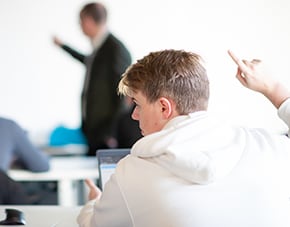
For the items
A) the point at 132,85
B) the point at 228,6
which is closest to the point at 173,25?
the point at 228,6

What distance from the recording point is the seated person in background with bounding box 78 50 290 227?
1054 millimetres

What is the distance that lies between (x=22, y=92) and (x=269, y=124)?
6.79 ft

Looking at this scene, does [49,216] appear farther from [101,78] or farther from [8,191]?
[101,78]

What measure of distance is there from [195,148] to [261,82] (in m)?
0.42

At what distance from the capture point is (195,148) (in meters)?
1.06

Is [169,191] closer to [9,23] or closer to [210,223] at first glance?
[210,223]

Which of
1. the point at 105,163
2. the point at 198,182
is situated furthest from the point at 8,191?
the point at 198,182

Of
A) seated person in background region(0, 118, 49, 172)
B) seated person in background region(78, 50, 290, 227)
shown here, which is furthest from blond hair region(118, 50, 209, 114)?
seated person in background region(0, 118, 49, 172)

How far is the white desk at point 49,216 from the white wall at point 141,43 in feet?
8.21

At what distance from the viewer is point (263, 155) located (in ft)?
3.67

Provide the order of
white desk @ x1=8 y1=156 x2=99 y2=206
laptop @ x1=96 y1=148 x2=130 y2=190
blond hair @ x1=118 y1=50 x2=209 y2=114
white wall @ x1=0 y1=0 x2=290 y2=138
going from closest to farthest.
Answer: blond hair @ x1=118 y1=50 x2=209 y2=114 < laptop @ x1=96 y1=148 x2=130 y2=190 < white desk @ x1=8 y1=156 x2=99 y2=206 < white wall @ x1=0 y1=0 x2=290 y2=138

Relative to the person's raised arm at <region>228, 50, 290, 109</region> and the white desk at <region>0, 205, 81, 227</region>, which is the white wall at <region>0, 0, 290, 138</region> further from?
the person's raised arm at <region>228, 50, 290, 109</region>

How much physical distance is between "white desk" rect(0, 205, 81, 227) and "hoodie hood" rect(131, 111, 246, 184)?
0.55m

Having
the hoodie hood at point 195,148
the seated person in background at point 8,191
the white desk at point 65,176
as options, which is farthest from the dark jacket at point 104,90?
the hoodie hood at point 195,148
